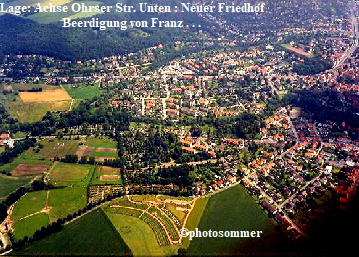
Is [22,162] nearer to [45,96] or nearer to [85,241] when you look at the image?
[85,241]

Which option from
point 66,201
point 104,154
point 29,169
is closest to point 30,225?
point 66,201

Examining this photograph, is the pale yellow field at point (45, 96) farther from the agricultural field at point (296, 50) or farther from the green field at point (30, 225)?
the agricultural field at point (296, 50)

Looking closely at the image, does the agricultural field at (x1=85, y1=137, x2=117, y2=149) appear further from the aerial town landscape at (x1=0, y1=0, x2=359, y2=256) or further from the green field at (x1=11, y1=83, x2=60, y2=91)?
the green field at (x1=11, y1=83, x2=60, y2=91)

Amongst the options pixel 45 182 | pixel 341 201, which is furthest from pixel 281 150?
pixel 45 182

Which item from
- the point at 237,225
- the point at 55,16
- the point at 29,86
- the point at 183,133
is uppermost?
the point at 55,16

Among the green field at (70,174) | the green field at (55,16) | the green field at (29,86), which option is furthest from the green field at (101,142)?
the green field at (55,16)
